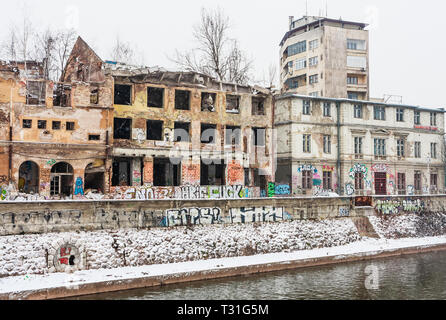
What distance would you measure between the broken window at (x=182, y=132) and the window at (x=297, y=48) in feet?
118

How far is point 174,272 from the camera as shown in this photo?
23.5m

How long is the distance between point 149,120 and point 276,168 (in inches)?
604

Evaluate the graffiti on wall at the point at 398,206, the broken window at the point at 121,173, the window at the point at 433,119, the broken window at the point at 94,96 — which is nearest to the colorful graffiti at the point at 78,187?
the broken window at the point at 121,173

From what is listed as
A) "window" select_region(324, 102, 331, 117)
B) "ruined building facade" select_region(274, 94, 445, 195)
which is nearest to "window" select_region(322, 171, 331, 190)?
"ruined building facade" select_region(274, 94, 445, 195)

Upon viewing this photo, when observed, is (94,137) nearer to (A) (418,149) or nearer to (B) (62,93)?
(B) (62,93)

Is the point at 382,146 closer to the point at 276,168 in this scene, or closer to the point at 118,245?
the point at 276,168

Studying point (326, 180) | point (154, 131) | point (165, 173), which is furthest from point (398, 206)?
point (154, 131)

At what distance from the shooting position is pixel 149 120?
37.1 m

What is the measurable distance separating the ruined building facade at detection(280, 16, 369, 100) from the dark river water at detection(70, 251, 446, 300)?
39.7 m

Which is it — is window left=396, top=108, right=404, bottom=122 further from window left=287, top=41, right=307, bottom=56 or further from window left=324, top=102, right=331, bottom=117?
window left=287, top=41, right=307, bottom=56

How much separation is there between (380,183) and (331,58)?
23.6 m

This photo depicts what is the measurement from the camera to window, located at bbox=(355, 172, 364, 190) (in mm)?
47281

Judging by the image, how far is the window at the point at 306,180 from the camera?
45219 millimetres
